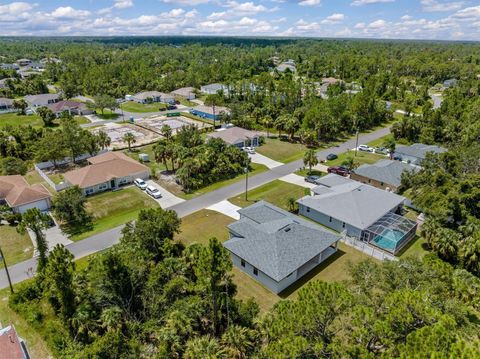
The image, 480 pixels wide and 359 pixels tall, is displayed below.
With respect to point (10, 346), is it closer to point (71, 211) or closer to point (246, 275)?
point (246, 275)

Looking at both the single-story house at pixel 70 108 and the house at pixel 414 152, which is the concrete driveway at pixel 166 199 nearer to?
the house at pixel 414 152

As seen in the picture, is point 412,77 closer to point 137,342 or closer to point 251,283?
point 251,283

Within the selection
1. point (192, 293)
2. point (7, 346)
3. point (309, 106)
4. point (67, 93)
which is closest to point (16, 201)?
point (7, 346)

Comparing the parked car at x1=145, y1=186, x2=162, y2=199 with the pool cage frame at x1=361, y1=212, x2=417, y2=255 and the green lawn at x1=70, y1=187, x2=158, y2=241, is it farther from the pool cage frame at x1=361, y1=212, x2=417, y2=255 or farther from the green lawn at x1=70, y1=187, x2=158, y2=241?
the pool cage frame at x1=361, y1=212, x2=417, y2=255

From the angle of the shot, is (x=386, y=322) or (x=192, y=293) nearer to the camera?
(x=386, y=322)

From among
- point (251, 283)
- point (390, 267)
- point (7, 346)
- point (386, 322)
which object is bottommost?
point (251, 283)

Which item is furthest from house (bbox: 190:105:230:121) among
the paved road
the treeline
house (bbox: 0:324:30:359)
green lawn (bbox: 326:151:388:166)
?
house (bbox: 0:324:30:359)

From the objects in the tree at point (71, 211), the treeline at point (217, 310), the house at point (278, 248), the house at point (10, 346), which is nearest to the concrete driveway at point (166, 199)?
the tree at point (71, 211)
